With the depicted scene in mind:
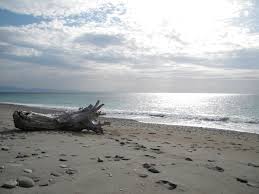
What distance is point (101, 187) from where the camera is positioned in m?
4.11

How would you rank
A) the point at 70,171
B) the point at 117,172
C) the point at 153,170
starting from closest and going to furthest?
the point at 70,171 → the point at 117,172 → the point at 153,170

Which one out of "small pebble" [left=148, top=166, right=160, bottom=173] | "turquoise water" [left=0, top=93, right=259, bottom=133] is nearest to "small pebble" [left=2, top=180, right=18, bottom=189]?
"small pebble" [left=148, top=166, right=160, bottom=173]

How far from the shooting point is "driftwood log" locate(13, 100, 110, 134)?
10.6 m

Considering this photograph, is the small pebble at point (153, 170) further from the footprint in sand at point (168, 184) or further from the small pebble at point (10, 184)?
the small pebble at point (10, 184)

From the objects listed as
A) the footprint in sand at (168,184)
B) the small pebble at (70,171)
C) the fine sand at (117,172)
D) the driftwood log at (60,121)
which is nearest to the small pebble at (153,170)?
the fine sand at (117,172)

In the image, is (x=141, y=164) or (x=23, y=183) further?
(x=141, y=164)

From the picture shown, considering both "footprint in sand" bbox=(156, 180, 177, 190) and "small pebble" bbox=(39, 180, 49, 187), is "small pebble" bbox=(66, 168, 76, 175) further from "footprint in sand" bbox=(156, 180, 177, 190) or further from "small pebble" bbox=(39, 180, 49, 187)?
"footprint in sand" bbox=(156, 180, 177, 190)

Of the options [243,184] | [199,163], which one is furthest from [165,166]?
[243,184]

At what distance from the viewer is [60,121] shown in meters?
11.5

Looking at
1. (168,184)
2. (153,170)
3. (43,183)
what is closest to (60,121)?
(153,170)

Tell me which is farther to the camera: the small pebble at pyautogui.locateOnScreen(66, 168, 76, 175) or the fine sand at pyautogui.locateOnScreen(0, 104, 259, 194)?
the small pebble at pyautogui.locateOnScreen(66, 168, 76, 175)

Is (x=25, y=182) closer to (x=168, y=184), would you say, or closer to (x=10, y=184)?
(x=10, y=184)

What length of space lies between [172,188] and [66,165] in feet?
7.50

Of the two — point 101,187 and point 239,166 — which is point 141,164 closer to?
point 101,187
